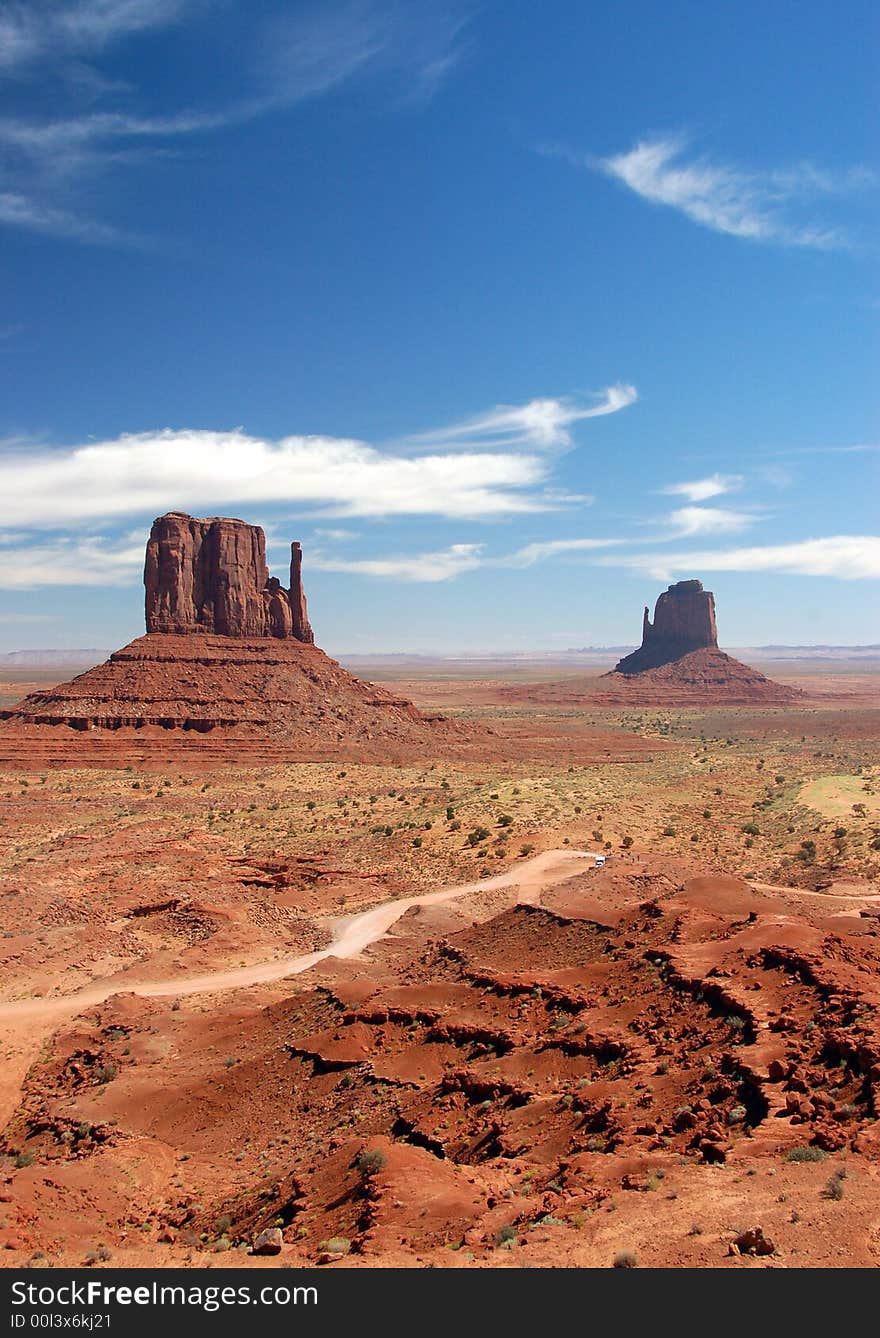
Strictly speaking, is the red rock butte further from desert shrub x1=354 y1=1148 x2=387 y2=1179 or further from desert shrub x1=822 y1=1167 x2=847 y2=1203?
desert shrub x1=822 y1=1167 x2=847 y2=1203

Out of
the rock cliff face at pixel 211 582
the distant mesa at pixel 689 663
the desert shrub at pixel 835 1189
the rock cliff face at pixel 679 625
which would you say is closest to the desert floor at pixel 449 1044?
the desert shrub at pixel 835 1189

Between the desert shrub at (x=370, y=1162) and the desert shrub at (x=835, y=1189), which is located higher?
the desert shrub at (x=835, y=1189)

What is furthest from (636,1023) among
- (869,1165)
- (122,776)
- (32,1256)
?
(122,776)

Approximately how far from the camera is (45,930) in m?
32.4

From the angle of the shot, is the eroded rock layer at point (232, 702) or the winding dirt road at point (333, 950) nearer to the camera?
the winding dirt road at point (333, 950)

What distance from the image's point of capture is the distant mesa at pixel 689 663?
166750mm

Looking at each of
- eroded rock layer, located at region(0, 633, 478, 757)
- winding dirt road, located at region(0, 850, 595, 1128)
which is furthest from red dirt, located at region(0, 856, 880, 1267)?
eroded rock layer, located at region(0, 633, 478, 757)

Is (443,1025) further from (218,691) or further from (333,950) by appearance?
(218,691)

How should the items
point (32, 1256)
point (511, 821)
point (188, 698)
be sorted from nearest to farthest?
1. point (32, 1256)
2. point (511, 821)
3. point (188, 698)

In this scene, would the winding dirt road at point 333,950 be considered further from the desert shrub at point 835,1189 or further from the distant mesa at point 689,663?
the distant mesa at point 689,663

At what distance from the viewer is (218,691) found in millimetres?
85250

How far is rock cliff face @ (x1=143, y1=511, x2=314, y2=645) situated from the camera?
301 feet

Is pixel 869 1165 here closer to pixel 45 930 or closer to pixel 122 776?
pixel 45 930
